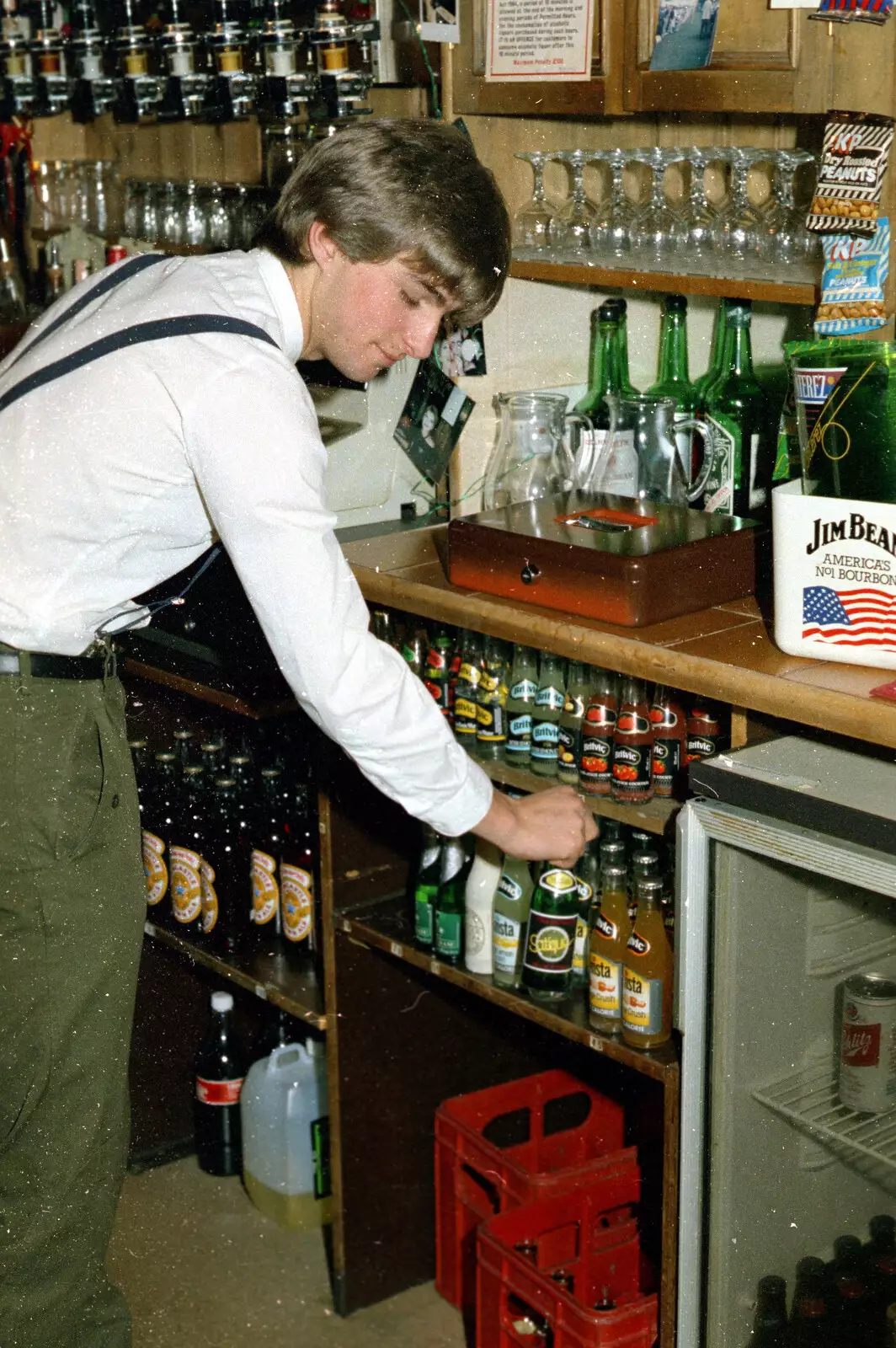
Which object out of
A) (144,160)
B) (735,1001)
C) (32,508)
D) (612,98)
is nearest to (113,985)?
(32,508)

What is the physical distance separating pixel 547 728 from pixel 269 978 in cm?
83

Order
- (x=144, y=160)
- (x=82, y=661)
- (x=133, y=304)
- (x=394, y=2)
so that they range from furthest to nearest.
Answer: (x=144, y=160), (x=394, y=2), (x=82, y=661), (x=133, y=304)

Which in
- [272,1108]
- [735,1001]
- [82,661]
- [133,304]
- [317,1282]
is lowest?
[317,1282]

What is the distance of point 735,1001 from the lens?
6.01 feet

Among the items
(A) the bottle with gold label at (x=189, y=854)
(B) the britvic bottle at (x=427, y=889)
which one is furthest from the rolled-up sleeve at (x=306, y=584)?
(A) the bottle with gold label at (x=189, y=854)

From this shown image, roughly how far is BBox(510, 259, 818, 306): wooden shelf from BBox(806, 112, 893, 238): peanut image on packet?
0.08m

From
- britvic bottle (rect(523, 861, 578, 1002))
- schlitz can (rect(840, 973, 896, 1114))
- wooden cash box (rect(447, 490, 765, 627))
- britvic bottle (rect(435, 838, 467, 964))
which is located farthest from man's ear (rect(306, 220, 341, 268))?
schlitz can (rect(840, 973, 896, 1114))

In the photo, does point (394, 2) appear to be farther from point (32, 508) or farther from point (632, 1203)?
point (632, 1203)

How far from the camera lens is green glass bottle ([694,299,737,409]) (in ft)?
7.79

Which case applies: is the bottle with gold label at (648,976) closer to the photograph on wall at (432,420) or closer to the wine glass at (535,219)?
the photograph on wall at (432,420)

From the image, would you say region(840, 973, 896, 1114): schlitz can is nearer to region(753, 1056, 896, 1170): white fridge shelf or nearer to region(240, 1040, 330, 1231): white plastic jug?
region(753, 1056, 896, 1170): white fridge shelf

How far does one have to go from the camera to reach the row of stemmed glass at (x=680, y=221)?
208 cm

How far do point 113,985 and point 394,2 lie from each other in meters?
1.74

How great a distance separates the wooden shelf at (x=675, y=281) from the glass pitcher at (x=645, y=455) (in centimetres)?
24
